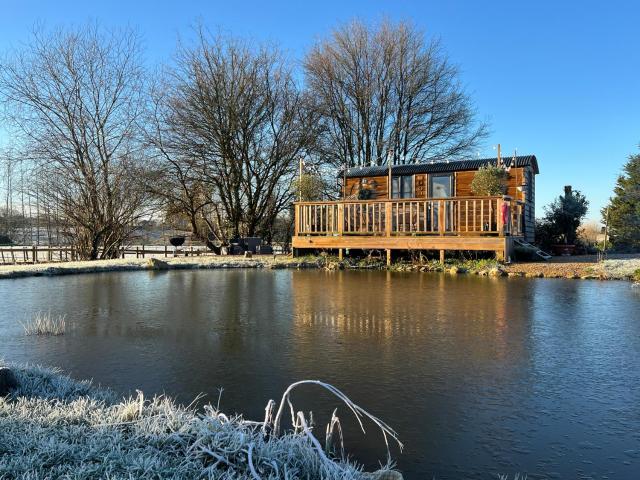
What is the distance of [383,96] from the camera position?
78.8 feet

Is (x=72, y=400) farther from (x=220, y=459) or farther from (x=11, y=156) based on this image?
(x=11, y=156)

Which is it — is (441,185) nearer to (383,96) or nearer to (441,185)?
(441,185)

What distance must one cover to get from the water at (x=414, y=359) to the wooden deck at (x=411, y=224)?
4.17 metres

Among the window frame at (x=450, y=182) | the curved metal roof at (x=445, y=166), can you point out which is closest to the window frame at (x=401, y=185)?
the curved metal roof at (x=445, y=166)

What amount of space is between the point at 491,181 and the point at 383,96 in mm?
11027

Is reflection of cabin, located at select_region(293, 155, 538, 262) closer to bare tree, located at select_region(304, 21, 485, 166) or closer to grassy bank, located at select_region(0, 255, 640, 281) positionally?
grassy bank, located at select_region(0, 255, 640, 281)

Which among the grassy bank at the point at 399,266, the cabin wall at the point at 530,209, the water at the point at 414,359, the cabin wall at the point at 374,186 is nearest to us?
the water at the point at 414,359

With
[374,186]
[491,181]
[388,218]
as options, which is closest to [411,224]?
[388,218]

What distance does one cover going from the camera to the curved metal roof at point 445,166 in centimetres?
1616

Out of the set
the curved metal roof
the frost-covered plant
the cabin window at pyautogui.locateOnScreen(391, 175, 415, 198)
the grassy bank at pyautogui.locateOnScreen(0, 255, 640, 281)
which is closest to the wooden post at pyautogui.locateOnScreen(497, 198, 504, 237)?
the grassy bank at pyautogui.locateOnScreen(0, 255, 640, 281)

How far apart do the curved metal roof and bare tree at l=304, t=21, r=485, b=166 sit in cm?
493

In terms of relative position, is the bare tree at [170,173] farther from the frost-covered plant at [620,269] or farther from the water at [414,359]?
the frost-covered plant at [620,269]

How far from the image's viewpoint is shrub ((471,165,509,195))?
14562 millimetres

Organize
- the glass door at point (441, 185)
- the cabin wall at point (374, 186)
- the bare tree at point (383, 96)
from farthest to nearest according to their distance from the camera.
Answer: the bare tree at point (383, 96), the cabin wall at point (374, 186), the glass door at point (441, 185)
